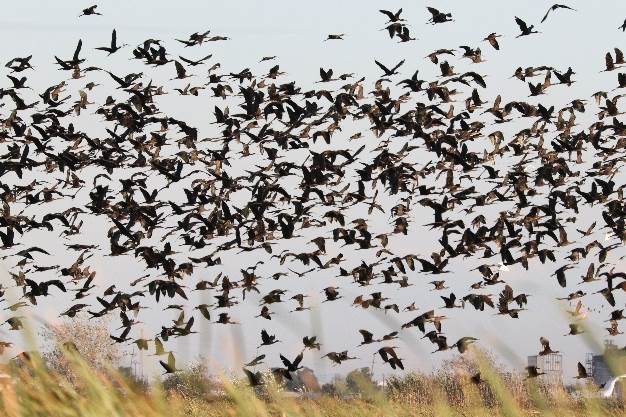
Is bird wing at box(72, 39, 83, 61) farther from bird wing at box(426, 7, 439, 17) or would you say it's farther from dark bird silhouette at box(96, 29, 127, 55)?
bird wing at box(426, 7, 439, 17)

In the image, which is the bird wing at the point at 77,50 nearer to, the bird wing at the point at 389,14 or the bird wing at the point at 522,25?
the bird wing at the point at 389,14

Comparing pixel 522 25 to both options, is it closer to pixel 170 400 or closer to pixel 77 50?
pixel 77 50

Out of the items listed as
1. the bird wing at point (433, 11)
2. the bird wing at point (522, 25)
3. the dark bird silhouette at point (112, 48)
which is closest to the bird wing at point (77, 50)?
the dark bird silhouette at point (112, 48)

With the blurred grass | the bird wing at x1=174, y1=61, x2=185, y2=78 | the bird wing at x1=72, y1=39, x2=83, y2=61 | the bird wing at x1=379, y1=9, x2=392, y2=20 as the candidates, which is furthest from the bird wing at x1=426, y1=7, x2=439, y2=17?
the blurred grass

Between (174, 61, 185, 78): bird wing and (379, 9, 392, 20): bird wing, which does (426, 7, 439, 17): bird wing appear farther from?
(174, 61, 185, 78): bird wing

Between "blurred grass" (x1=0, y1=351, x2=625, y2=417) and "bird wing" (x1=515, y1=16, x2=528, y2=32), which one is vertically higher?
"bird wing" (x1=515, y1=16, x2=528, y2=32)

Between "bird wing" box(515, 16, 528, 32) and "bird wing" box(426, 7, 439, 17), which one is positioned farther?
"bird wing" box(515, 16, 528, 32)

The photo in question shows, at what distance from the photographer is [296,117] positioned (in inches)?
1061

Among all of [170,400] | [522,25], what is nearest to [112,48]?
[522,25]

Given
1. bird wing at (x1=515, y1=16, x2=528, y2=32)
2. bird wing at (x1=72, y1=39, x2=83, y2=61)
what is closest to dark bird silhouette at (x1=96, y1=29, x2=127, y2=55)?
bird wing at (x1=72, y1=39, x2=83, y2=61)

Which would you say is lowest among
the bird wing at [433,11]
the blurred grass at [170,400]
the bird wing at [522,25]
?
the blurred grass at [170,400]

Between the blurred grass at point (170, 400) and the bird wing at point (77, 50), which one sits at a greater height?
the bird wing at point (77, 50)

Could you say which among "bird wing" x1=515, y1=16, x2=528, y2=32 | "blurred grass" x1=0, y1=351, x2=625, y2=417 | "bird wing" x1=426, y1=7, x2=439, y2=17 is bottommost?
"blurred grass" x1=0, y1=351, x2=625, y2=417

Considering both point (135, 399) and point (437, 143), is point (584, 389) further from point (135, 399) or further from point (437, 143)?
point (437, 143)
